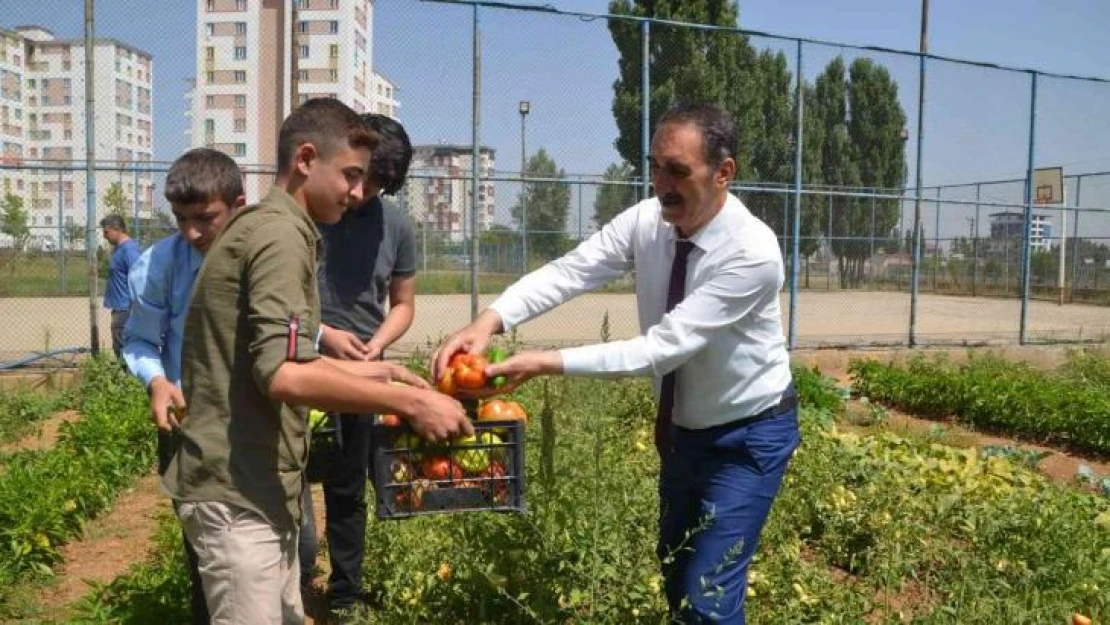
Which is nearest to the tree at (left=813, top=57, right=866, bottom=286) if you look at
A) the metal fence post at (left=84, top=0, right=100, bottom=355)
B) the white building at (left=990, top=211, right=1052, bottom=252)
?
the white building at (left=990, top=211, right=1052, bottom=252)

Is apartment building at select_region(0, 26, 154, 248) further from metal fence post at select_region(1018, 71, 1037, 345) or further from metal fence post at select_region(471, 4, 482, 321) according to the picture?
metal fence post at select_region(1018, 71, 1037, 345)

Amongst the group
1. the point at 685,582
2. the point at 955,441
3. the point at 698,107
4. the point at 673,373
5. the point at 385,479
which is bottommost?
the point at 955,441

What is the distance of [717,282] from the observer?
272 cm

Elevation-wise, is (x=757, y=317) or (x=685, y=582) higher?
(x=757, y=317)

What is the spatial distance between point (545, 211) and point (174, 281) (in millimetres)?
9163

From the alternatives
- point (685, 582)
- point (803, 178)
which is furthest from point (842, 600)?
point (803, 178)

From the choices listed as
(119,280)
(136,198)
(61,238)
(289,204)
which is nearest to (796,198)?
(119,280)

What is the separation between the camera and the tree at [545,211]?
35.8 ft

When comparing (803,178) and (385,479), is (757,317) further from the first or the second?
(803,178)

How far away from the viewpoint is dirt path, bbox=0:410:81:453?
6.85m

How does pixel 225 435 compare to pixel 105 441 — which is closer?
pixel 225 435

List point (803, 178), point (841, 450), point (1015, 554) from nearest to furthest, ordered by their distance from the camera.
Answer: point (1015, 554) < point (841, 450) < point (803, 178)

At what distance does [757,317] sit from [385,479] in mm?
1186

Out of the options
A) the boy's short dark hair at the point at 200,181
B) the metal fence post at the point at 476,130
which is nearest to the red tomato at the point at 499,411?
the boy's short dark hair at the point at 200,181
